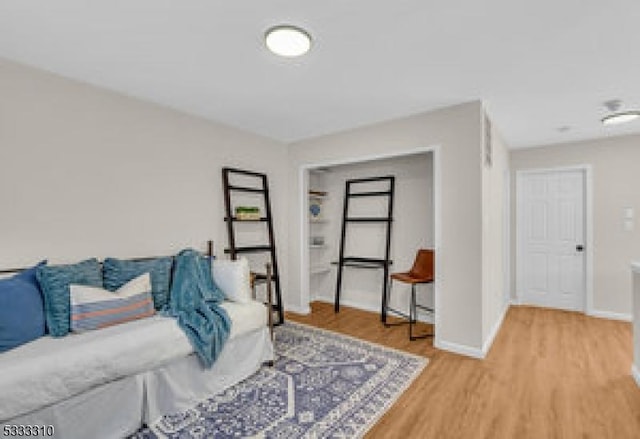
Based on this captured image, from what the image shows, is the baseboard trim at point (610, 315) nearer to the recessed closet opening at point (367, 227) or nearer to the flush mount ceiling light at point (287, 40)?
the recessed closet opening at point (367, 227)

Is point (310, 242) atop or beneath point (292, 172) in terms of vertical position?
beneath

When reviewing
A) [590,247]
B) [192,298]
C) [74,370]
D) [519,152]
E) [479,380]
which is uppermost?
[519,152]

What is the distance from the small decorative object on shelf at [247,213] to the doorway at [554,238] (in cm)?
384

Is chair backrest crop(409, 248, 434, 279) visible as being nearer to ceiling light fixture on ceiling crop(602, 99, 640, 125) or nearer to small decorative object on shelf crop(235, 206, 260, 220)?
small decorative object on shelf crop(235, 206, 260, 220)

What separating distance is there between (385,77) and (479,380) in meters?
2.53

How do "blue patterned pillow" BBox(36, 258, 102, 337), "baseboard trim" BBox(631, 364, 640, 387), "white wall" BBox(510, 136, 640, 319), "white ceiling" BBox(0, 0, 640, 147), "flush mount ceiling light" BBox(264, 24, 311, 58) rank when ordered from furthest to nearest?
"white wall" BBox(510, 136, 640, 319) < "baseboard trim" BBox(631, 364, 640, 387) < "blue patterned pillow" BBox(36, 258, 102, 337) < "flush mount ceiling light" BBox(264, 24, 311, 58) < "white ceiling" BBox(0, 0, 640, 147)

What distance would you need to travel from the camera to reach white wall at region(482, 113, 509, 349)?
288cm

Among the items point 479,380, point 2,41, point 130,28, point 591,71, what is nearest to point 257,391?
point 479,380

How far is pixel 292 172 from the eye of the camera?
429 cm

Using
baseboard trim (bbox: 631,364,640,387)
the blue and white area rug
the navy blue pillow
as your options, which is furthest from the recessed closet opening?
the navy blue pillow

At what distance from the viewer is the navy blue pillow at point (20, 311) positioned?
1717mm

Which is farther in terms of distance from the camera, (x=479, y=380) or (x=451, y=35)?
(x=479, y=380)

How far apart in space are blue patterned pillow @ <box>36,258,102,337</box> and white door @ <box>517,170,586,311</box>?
531 centimetres

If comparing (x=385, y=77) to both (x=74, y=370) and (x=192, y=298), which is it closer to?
(x=192, y=298)
